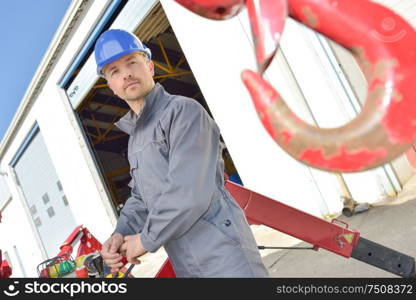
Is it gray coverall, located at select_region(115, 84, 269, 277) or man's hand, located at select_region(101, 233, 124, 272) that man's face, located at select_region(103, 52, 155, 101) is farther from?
man's hand, located at select_region(101, 233, 124, 272)

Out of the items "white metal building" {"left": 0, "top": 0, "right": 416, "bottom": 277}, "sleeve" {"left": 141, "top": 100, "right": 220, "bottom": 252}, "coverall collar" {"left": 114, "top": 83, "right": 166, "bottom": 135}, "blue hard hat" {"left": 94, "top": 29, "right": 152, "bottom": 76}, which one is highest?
"white metal building" {"left": 0, "top": 0, "right": 416, "bottom": 277}

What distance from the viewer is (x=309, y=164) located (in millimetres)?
427

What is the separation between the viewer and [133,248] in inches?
45.9

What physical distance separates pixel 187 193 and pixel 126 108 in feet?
40.4

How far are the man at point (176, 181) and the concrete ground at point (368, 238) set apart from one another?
1.60 meters

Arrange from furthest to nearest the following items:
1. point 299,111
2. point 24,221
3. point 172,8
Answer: point 24,221 → point 172,8 → point 299,111

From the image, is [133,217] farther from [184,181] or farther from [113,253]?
[184,181]

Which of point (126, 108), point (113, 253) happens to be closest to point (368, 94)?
point (113, 253)

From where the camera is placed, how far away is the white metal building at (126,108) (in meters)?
3.84

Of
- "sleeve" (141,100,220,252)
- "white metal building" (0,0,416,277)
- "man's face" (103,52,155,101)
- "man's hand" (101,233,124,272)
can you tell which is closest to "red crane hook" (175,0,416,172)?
"white metal building" (0,0,416,277)

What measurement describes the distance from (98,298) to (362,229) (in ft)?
→ 8.90

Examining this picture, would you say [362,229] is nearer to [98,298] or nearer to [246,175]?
[246,175]

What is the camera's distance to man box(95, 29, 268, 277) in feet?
3.44

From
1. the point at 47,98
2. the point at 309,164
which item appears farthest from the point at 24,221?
the point at 309,164
